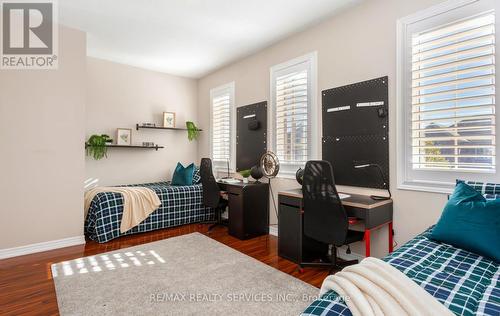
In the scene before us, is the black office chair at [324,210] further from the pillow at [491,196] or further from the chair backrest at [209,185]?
the chair backrest at [209,185]

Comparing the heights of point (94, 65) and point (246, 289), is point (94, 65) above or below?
above

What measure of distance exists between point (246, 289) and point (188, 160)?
372 cm

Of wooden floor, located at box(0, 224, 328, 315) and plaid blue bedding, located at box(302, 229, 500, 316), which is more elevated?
plaid blue bedding, located at box(302, 229, 500, 316)

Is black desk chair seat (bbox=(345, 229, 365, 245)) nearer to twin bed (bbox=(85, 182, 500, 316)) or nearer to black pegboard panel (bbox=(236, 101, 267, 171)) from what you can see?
twin bed (bbox=(85, 182, 500, 316))

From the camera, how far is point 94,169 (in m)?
4.36

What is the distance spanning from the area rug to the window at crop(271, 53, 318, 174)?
147cm

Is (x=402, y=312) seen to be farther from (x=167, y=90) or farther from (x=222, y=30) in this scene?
(x=167, y=90)

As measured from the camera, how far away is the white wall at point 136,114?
4387mm

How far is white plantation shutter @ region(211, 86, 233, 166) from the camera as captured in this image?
475 centimetres

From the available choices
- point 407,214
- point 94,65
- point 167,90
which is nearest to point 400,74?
point 407,214

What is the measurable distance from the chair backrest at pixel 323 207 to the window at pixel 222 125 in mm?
2389

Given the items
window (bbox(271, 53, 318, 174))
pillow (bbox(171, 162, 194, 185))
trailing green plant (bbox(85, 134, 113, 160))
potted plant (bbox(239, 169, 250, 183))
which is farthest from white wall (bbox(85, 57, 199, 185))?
window (bbox(271, 53, 318, 174))

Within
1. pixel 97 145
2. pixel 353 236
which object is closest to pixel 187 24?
pixel 97 145

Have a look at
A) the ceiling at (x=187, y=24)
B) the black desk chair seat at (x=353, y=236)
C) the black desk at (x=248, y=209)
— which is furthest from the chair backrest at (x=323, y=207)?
the ceiling at (x=187, y=24)
